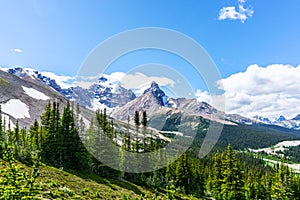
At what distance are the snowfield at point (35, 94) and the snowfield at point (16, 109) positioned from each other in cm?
2113

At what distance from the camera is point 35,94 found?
587 ft

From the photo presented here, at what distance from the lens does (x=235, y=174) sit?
5166 cm

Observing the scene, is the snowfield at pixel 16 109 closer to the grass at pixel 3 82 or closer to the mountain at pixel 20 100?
the mountain at pixel 20 100

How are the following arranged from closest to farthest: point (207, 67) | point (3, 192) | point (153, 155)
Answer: point (3, 192) < point (207, 67) < point (153, 155)

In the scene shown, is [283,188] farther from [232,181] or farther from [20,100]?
[20,100]

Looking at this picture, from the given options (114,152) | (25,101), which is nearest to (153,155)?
(114,152)

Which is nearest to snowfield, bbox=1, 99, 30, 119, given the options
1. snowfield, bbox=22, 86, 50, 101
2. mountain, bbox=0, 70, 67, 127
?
mountain, bbox=0, 70, 67, 127

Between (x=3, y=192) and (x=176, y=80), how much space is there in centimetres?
2872

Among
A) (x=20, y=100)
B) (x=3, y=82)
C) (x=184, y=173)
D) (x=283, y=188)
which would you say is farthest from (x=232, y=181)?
(x=3, y=82)

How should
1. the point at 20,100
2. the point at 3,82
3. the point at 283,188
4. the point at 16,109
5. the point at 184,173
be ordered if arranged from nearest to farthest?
the point at 283,188 → the point at 184,173 → the point at 16,109 → the point at 20,100 → the point at 3,82

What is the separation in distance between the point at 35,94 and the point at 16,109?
41017 millimetres

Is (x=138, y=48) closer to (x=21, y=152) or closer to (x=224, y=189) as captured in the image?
(x=21, y=152)

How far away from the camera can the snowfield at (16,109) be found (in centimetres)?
13127

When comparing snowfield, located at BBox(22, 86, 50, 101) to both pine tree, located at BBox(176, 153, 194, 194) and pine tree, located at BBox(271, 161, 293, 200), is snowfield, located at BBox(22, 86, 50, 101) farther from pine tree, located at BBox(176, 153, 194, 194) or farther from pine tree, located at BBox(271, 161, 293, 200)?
pine tree, located at BBox(271, 161, 293, 200)
